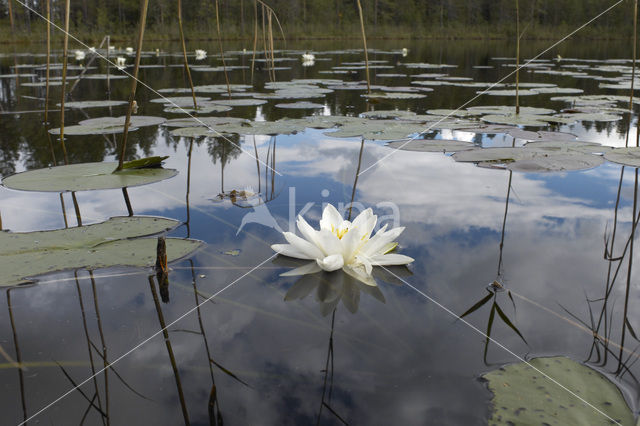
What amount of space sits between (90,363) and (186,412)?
0.79ft

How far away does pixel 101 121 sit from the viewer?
3418mm

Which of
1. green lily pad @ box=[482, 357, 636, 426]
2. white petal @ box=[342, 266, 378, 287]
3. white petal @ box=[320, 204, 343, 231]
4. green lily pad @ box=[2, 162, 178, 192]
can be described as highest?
green lily pad @ box=[2, 162, 178, 192]

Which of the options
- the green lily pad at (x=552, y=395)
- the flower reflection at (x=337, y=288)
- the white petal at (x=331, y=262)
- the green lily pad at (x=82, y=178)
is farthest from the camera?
the green lily pad at (x=82, y=178)

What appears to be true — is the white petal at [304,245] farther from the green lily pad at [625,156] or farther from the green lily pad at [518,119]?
the green lily pad at [518,119]

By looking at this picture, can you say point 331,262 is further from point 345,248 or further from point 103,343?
point 103,343

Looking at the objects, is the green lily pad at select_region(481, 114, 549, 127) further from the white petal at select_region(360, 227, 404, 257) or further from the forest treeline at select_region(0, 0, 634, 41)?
the forest treeline at select_region(0, 0, 634, 41)

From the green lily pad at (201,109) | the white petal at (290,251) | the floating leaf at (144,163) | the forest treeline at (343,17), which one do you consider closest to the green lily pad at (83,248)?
the white petal at (290,251)

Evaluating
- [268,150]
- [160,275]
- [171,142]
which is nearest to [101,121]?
[171,142]

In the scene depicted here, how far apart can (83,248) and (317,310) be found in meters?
0.71

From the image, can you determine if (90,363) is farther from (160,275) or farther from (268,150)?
(268,150)

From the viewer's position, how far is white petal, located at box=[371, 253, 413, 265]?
127 cm

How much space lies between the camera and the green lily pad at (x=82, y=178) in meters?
1.91

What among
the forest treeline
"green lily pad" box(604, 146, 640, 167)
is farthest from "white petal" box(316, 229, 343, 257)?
the forest treeline

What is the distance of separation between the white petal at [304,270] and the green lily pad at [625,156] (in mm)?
1725
